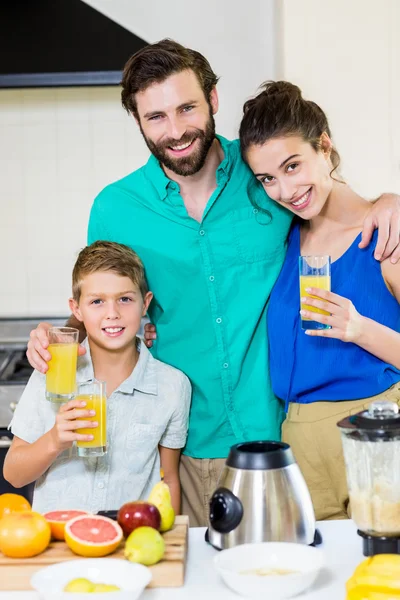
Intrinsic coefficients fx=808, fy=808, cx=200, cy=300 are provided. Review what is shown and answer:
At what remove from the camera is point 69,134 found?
3734mm

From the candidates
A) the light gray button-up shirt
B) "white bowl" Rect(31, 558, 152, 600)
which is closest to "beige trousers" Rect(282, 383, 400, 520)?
the light gray button-up shirt

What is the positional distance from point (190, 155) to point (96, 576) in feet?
3.68

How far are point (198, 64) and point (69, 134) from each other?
1753 millimetres

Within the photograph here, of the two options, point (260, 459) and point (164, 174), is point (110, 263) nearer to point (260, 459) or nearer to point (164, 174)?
point (164, 174)

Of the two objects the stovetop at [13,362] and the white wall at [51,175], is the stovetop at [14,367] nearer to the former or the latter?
the stovetop at [13,362]

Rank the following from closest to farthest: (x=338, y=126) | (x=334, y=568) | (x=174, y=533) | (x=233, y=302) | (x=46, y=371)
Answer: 1. (x=334, y=568)
2. (x=174, y=533)
3. (x=46, y=371)
4. (x=233, y=302)
5. (x=338, y=126)

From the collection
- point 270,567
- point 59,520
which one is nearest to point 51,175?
point 59,520

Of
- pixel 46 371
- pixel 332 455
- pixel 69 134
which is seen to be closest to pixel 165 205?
pixel 46 371

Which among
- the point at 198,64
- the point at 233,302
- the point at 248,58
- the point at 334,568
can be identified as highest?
the point at 248,58

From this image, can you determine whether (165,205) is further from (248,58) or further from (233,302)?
(248,58)

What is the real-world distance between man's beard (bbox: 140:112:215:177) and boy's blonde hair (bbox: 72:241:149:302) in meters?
0.24

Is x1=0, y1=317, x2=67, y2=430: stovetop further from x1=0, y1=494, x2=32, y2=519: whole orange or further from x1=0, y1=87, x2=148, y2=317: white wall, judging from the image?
x1=0, y1=494, x2=32, y2=519: whole orange

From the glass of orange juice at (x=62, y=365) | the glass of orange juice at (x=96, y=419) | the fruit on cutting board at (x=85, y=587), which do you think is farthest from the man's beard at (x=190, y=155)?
the fruit on cutting board at (x=85, y=587)

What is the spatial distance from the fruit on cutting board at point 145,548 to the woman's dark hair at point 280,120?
1.03 metres
